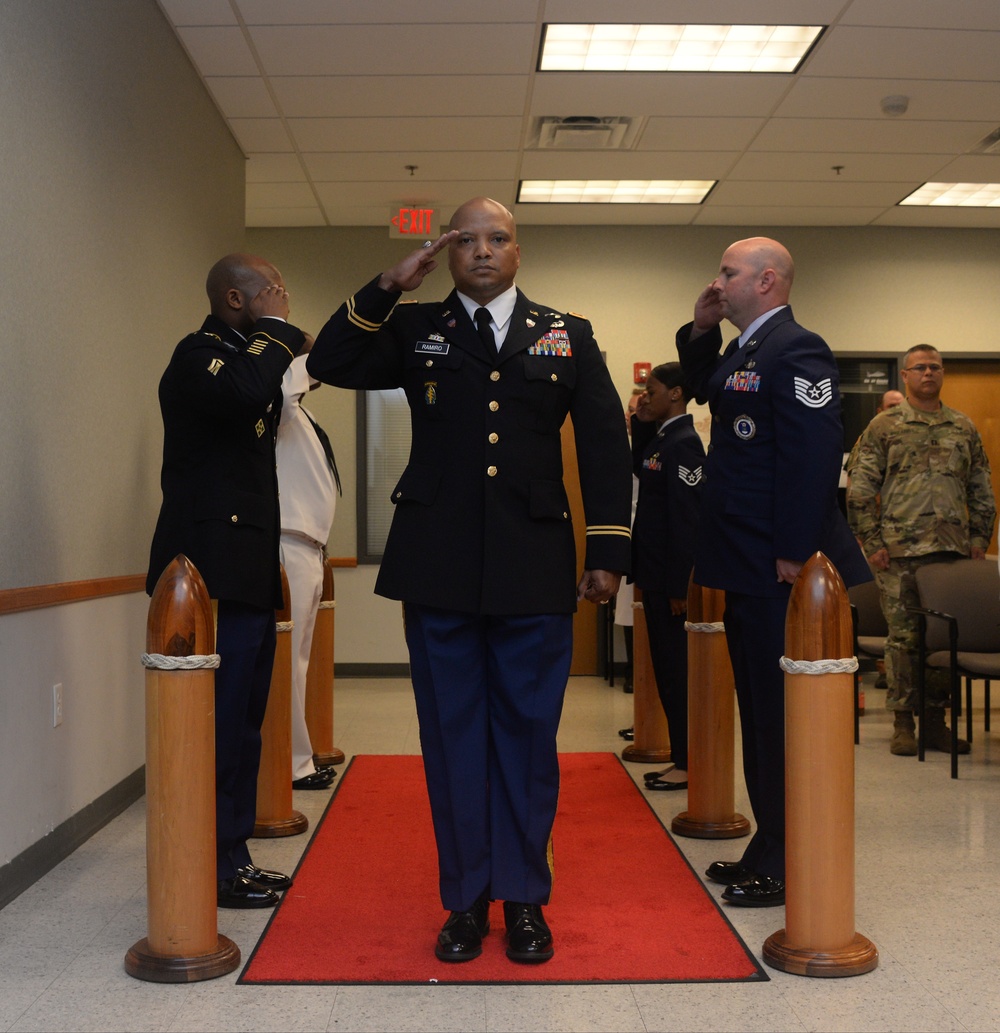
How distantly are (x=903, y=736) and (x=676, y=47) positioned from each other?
317 centimetres

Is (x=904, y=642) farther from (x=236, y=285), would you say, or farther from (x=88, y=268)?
(x=88, y=268)

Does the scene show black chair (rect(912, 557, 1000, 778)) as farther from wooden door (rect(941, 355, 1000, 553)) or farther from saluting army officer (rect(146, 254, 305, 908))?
wooden door (rect(941, 355, 1000, 553))

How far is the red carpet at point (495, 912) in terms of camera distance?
2.37m

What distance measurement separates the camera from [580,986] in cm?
230

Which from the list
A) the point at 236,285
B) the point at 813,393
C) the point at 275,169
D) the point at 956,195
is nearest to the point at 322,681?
the point at 236,285

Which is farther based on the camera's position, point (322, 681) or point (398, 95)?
point (398, 95)

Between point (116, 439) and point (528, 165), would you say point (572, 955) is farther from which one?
point (528, 165)

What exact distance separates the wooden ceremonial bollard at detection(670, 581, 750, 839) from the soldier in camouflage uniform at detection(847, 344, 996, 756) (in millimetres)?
1804

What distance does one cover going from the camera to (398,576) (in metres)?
2.46

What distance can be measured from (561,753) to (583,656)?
262cm

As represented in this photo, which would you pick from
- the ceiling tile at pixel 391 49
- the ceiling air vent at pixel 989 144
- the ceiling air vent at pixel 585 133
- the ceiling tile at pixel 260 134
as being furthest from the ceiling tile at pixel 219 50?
the ceiling air vent at pixel 989 144

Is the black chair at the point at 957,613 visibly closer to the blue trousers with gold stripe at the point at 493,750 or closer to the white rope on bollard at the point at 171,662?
the blue trousers with gold stripe at the point at 493,750

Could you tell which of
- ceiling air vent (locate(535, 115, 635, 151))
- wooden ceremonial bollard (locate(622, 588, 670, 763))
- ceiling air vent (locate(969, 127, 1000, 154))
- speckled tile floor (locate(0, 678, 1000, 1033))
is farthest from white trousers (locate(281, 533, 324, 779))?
ceiling air vent (locate(969, 127, 1000, 154))

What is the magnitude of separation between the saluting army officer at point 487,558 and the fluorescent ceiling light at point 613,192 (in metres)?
4.47
